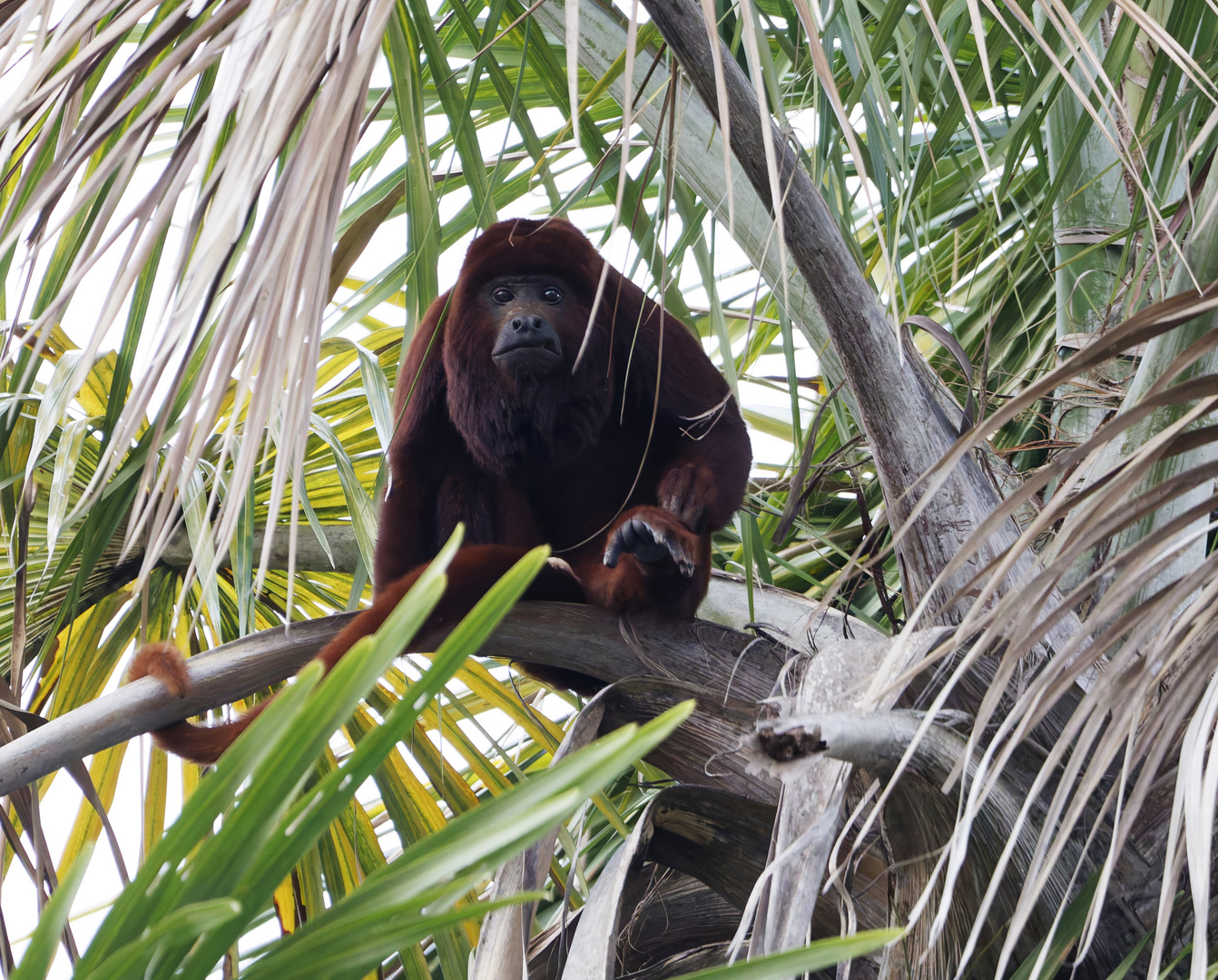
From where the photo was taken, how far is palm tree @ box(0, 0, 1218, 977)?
2.10 feet

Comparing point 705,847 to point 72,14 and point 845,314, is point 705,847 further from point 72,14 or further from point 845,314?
point 72,14

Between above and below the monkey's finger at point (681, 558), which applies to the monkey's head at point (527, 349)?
above

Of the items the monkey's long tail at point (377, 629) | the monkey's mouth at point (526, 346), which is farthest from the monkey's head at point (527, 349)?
the monkey's long tail at point (377, 629)

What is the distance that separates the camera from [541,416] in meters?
2.14

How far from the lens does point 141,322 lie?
1663 mm

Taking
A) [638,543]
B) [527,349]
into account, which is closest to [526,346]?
[527,349]

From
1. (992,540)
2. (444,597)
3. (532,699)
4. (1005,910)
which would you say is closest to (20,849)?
(444,597)

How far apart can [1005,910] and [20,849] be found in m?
1.03

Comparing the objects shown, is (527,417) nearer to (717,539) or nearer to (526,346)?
(526,346)

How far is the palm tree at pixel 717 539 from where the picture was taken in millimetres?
639

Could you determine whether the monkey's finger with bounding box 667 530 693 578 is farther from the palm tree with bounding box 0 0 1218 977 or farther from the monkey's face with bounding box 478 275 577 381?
the monkey's face with bounding box 478 275 577 381

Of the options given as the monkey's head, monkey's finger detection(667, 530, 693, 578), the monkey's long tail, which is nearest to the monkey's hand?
monkey's finger detection(667, 530, 693, 578)

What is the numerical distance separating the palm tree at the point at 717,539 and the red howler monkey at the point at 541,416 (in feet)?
0.46

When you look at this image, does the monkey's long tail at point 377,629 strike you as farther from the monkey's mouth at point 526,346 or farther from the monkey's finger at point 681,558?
the monkey's mouth at point 526,346
